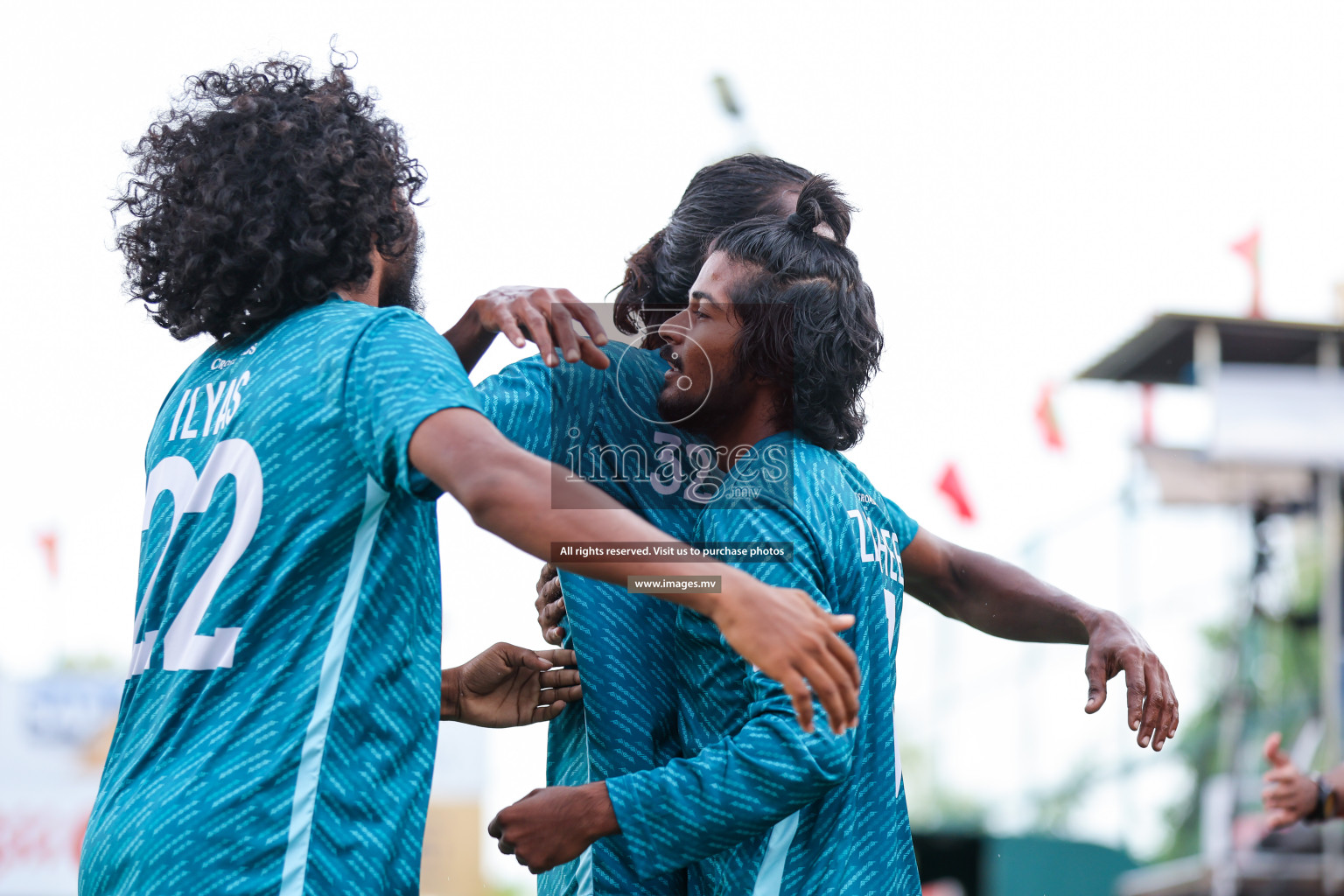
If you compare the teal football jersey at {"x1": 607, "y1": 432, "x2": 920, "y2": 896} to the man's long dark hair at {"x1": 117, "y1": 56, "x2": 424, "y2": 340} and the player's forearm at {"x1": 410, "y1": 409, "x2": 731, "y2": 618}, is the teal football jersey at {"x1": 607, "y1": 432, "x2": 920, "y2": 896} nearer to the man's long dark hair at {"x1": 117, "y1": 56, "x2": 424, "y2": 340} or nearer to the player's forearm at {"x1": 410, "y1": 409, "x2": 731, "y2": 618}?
the player's forearm at {"x1": 410, "y1": 409, "x2": 731, "y2": 618}

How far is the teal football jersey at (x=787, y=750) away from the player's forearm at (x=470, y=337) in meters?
0.46

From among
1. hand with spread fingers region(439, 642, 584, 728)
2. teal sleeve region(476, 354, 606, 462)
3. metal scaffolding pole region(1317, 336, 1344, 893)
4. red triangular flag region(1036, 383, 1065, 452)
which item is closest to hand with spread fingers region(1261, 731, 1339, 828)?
hand with spread fingers region(439, 642, 584, 728)

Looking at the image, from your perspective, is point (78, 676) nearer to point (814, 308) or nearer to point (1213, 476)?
point (1213, 476)

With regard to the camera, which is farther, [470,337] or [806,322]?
[806,322]

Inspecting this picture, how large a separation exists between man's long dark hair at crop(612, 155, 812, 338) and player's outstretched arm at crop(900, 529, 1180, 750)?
70 cm

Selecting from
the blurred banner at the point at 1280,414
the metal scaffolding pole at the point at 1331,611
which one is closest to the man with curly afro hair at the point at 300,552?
the blurred banner at the point at 1280,414

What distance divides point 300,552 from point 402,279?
63 cm

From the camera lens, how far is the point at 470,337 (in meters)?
1.98

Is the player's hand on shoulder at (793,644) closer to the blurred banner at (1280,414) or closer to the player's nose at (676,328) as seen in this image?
the player's nose at (676,328)

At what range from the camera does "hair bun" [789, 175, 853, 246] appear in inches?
87.6

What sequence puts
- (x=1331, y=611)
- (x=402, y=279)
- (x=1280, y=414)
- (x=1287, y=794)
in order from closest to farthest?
(x=402, y=279), (x=1287, y=794), (x=1280, y=414), (x=1331, y=611)

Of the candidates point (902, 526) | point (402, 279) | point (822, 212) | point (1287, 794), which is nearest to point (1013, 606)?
point (902, 526)

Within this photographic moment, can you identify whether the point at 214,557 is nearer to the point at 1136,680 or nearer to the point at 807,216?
the point at 807,216

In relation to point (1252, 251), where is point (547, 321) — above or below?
below
